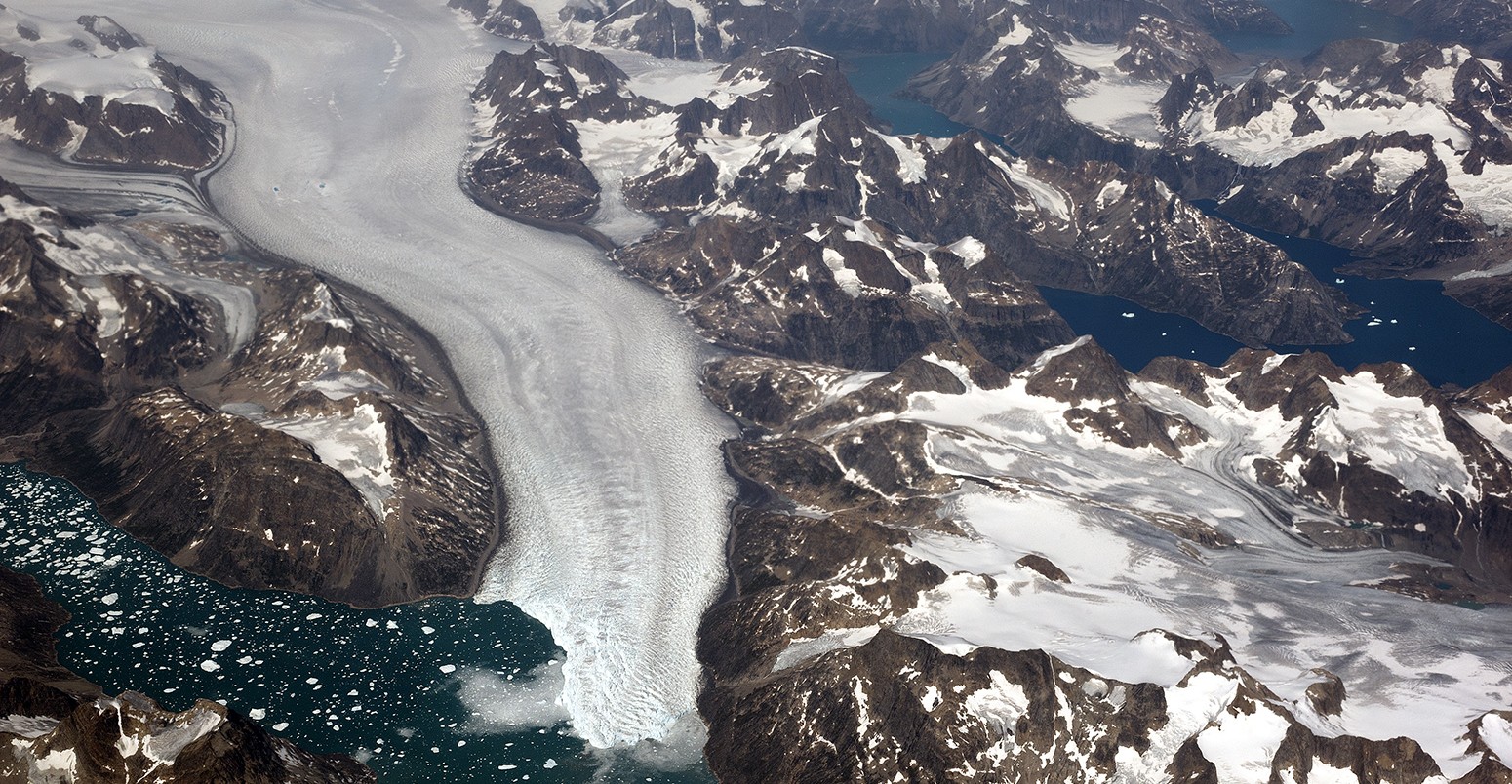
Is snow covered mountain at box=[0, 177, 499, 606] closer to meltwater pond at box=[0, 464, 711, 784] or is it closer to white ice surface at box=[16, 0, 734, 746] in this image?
meltwater pond at box=[0, 464, 711, 784]

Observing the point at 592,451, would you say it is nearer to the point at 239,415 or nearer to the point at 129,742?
A: the point at 239,415

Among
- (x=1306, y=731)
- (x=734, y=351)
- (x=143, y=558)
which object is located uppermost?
(x=1306, y=731)

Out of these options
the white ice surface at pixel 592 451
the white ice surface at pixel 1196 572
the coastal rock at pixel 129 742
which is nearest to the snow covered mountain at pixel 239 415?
the white ice surface at pixel 592 451

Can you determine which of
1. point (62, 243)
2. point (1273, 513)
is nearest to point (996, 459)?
point (1273, 513)

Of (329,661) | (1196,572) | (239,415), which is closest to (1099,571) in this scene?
(1196,572)

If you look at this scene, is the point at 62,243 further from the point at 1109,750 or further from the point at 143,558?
the point at 1109,750

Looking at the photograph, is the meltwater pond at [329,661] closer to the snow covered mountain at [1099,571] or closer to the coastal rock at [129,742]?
the coastal rock at [129,742]

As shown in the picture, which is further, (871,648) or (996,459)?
(996,459)
